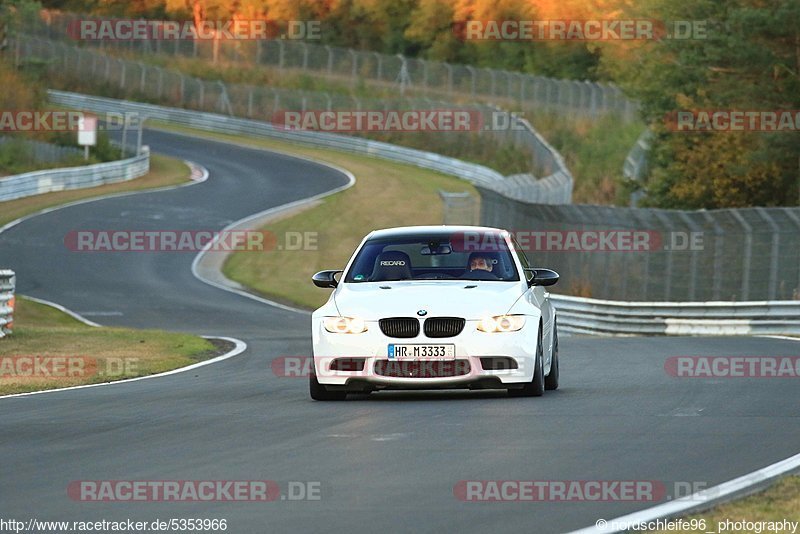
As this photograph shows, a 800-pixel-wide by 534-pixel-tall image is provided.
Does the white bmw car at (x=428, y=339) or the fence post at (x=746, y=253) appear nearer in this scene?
the white bmw car at (x=428, y=339)

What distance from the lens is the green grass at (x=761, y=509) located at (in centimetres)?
734

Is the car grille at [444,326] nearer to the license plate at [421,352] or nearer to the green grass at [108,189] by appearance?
the license plate at [421,352]

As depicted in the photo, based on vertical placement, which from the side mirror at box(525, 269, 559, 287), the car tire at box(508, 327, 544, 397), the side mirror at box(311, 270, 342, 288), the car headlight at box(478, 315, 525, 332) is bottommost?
the car tire at box(508, 327, 544, 397)

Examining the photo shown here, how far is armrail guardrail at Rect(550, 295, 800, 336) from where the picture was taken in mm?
25875

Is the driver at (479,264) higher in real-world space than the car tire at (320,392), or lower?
higher

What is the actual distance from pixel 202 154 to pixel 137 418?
60.8 metres

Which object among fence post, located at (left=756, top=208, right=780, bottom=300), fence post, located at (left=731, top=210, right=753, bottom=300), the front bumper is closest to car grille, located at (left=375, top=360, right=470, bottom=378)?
the front bumper

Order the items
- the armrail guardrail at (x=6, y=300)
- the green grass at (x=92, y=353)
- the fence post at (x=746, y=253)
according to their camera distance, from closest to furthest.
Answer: the green grass at (x=92, y=353)
the armrail guardrail at (x=6, y=300)
the fence post at (x=746, y=253)

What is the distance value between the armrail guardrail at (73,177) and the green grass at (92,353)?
29.7 meters

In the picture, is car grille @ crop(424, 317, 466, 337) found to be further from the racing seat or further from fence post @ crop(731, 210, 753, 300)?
fence post @ crop(731, 210, 753, 300)

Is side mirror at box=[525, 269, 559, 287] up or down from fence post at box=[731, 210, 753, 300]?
up

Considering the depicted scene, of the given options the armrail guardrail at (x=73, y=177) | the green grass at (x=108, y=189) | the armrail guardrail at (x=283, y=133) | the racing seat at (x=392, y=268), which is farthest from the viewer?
the armrail guardrail at (x=283, y=133)

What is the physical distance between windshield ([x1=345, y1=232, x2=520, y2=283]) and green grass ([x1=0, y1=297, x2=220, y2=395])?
12.9ft

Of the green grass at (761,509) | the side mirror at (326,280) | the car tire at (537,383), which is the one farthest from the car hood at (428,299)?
the green grass at (761,509)
